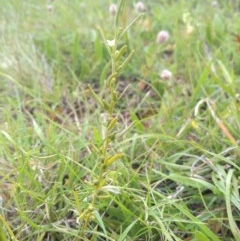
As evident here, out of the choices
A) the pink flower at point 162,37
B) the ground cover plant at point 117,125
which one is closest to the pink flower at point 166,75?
the ground cover plant at point 117,125

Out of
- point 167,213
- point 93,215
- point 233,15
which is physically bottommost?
point 233,15

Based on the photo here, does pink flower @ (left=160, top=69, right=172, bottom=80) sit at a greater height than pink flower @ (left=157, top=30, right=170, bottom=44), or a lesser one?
lesser

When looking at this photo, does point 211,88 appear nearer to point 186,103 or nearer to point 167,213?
point 186,103

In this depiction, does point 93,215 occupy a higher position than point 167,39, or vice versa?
point 93,215

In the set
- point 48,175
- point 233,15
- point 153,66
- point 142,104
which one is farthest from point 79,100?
point 233,15

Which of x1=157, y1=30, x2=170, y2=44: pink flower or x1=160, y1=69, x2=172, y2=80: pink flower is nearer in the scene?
x1=160, y1=69, x2=172, y2=80: pink flower

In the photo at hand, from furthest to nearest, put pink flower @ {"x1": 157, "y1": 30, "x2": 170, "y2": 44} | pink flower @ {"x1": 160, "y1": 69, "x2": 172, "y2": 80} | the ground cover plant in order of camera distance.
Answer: pink flower @ {"x1": 157, "y1": 30, "x2": 170, "y2": 44}
pink flower @ {"x1": 160, "y1": 69, "x2": 172, "y2": 80}
the ground cover plant

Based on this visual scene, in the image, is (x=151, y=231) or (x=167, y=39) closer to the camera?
(x=151, y=231)

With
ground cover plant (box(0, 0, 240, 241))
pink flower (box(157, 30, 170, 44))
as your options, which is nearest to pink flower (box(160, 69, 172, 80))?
ground cover plant (box(0, 0, 240, 241))

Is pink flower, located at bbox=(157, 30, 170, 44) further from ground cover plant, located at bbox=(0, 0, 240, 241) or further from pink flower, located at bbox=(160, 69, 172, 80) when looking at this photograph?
pink flower, located at bbox=(160, 69, 172, 80)
